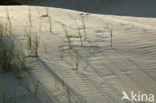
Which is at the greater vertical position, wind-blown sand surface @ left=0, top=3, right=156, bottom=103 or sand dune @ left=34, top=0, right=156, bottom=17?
sand dune @ left=34, top=0, right=156, bottom=17

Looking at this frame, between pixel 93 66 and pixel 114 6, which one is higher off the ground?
pixel 114 6

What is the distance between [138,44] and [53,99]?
156cm

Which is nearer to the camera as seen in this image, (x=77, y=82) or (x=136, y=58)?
(x=77, y=82)

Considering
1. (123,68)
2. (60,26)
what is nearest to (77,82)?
(123,68)

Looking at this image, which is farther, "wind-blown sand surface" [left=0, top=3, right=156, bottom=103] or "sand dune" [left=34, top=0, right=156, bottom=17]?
"sand dune" [left=34, top=0, right=156, bottom=17]

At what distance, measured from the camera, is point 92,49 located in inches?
115

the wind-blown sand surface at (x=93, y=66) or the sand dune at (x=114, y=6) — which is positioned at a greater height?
the sand dune at (x=114, y=6)

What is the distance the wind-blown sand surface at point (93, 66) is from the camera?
2059 millimetres

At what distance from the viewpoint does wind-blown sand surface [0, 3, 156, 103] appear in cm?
206

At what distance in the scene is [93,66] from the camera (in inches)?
98.7

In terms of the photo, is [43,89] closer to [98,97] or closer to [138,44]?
[98,97]

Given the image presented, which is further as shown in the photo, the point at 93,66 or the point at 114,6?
the point at 114,6

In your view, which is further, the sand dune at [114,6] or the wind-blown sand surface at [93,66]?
the sand dune at [114,6]

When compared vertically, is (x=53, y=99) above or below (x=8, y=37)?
below
